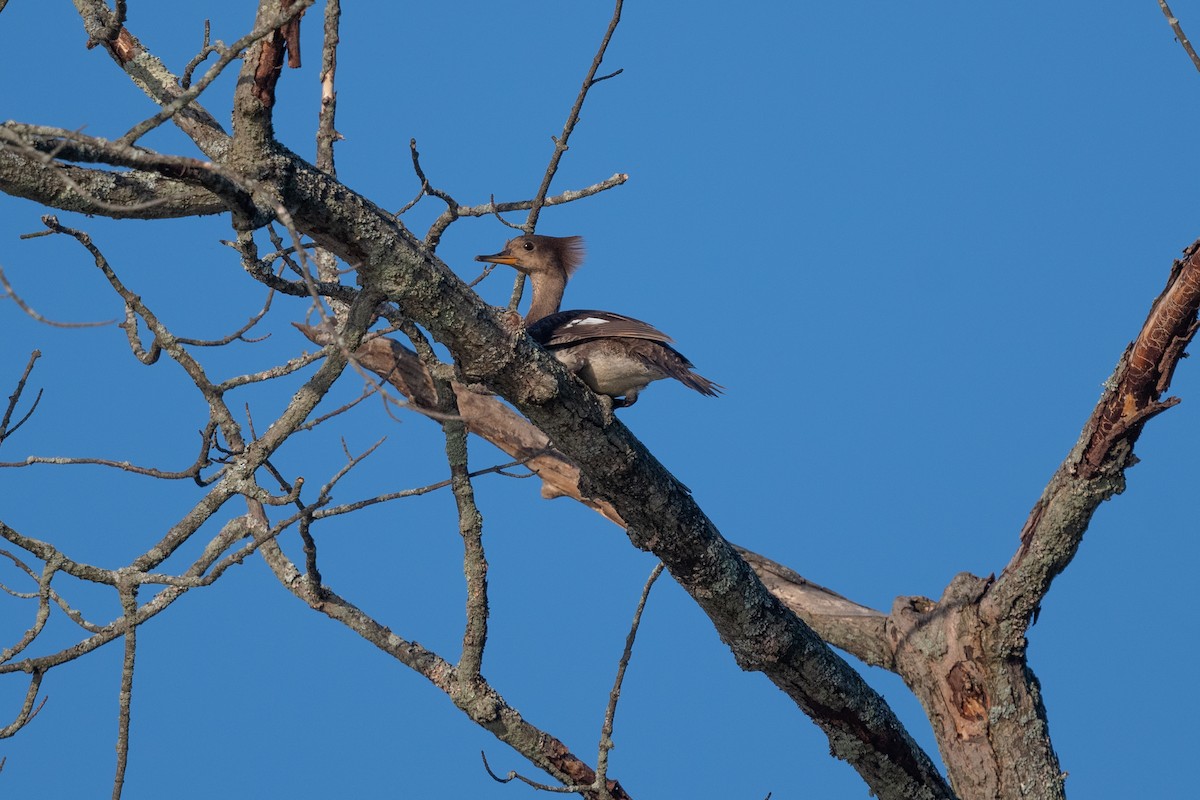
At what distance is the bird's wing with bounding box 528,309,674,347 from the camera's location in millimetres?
4759

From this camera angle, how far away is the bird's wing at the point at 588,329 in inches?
187

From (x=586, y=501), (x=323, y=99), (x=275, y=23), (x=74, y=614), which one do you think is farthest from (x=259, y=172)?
(x=586, y=501)

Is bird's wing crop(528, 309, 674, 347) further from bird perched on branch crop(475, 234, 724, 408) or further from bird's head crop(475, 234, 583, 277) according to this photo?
bird's head crop(475, 234, 583, 277)

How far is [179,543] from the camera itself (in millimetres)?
3852

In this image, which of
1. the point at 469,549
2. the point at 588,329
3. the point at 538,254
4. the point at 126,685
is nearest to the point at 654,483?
the point at 469,549

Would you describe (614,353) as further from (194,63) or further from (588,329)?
(194,63)

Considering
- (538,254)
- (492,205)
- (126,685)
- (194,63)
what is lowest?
(126,685)

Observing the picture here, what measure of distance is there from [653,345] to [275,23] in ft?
7.91

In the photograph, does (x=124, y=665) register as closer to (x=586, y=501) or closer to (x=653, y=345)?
(x=653, y=345)

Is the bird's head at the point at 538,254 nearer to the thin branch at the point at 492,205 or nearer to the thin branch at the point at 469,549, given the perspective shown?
the thin branch at the point at 492,205

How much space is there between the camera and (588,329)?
484 centimetres

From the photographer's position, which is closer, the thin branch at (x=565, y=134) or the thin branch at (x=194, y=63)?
the thin branch at (x=194, y=63)

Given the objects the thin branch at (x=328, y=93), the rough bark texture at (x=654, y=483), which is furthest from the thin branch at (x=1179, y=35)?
the thin branch at (x=328, y=93)

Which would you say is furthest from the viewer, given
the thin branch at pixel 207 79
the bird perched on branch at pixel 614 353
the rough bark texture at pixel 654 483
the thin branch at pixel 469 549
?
the bird perched on branch at pixel 614 353
